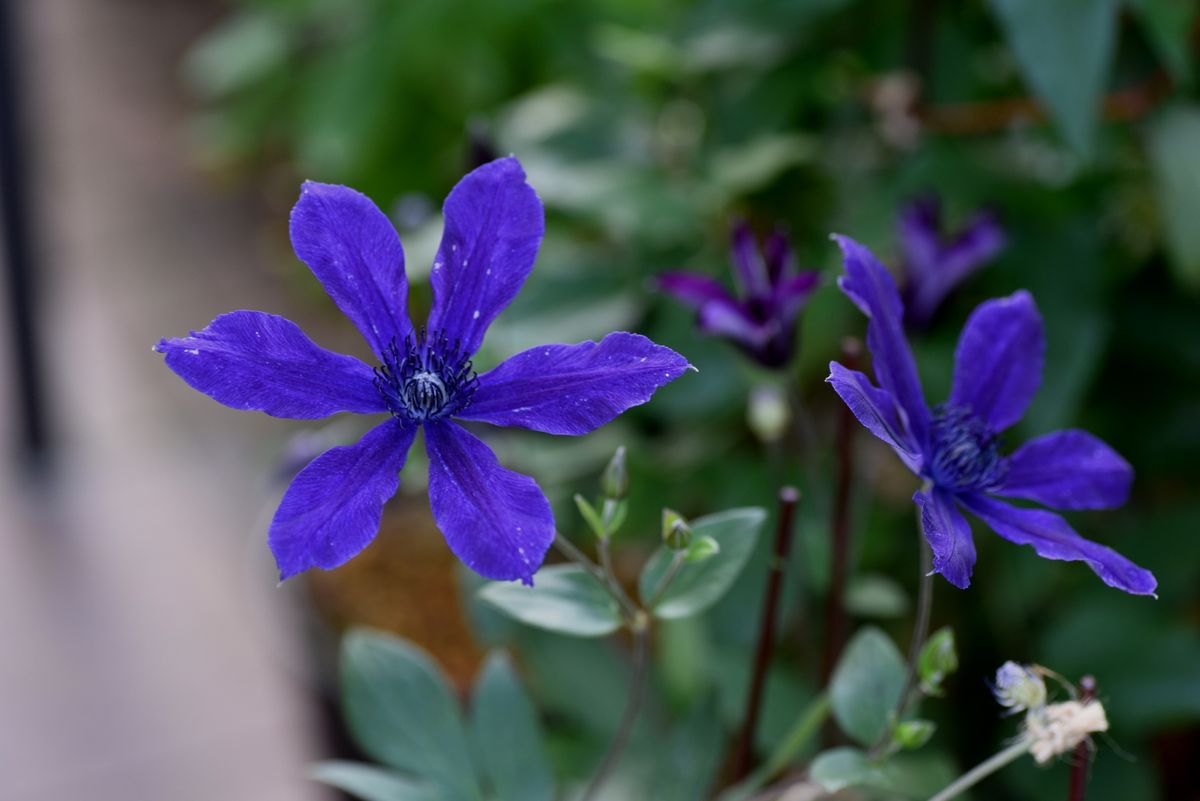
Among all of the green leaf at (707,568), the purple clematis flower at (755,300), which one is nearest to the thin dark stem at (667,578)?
the green leaf at (707,568)

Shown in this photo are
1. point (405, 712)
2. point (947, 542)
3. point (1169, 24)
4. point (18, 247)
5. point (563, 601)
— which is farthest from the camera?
point (18, 247)

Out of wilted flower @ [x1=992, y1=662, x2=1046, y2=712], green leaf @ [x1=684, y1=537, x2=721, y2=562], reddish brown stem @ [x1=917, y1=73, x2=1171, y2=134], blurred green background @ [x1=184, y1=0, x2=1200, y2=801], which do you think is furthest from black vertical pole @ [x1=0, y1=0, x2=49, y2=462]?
wilted flower @ [x1=992, y1=662, x2=1046, y2=712]

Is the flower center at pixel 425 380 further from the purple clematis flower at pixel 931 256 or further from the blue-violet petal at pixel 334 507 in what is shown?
the purple clematis flower at pixel 931 256

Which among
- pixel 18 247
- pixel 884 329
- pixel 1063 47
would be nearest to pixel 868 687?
pixel 884 329

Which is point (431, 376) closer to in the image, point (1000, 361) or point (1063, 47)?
point (1000, 361)

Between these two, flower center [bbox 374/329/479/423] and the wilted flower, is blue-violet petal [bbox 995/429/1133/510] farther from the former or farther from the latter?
flower center [bbox 374/329/479/423]
